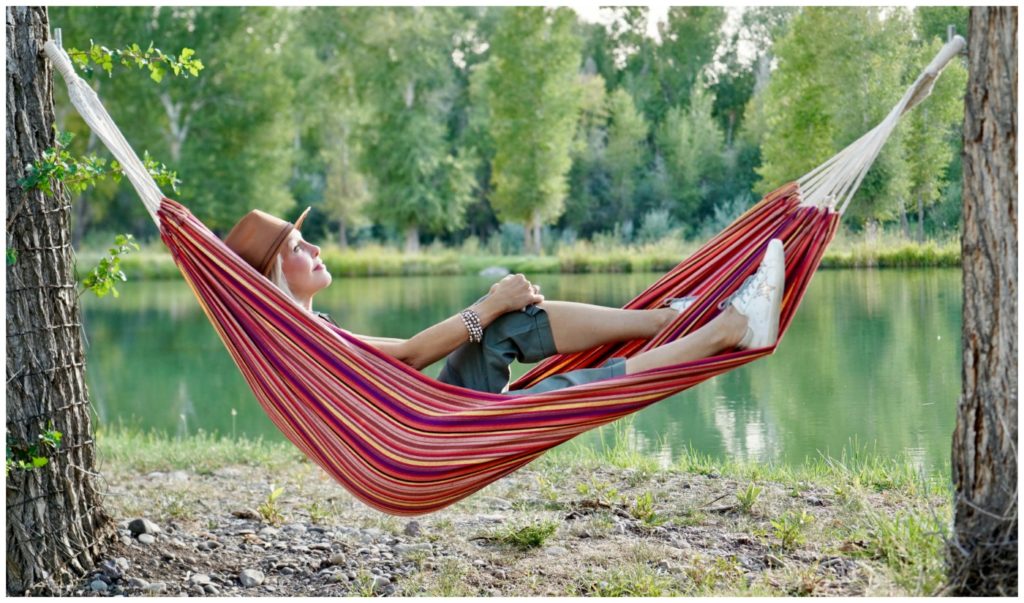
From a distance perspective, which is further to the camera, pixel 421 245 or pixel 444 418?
pixel 421 245

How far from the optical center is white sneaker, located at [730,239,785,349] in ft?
6.90

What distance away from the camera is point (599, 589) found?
2.24 m

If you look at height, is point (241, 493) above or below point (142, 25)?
below

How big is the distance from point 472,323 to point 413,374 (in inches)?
6.8

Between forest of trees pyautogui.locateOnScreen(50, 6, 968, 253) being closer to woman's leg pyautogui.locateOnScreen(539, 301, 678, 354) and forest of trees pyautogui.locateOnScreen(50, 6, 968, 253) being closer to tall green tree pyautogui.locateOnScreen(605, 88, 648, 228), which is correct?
tall green tree pyautogui.locateOnScreen(605, 88, 648, 228)

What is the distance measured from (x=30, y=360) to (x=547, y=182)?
10825mm

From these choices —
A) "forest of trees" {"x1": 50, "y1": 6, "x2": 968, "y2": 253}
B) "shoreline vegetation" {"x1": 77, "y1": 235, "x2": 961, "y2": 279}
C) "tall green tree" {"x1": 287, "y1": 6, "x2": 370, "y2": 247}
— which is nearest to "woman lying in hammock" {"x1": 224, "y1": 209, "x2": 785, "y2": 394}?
"shoreline vegetation" {"x1": 77, "y1": 235, "x2": 961, "y2": 279}

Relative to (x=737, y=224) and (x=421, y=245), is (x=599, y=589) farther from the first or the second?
(x=421, y=245)

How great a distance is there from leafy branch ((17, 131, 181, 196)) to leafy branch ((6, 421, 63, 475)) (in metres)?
0.51

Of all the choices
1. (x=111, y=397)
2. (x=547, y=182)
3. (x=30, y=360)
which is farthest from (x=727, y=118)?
(x=30, y=360)

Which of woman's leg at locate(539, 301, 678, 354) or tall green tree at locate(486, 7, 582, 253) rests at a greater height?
tall green tree at locate(486, 7, 582, 253)

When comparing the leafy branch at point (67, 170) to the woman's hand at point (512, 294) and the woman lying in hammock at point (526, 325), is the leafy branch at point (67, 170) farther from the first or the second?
the woman's hand at point (512, 294)

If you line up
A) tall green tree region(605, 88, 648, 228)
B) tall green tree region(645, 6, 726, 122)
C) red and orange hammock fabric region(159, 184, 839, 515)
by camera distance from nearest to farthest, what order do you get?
1. red and orange hammock fabric region(159, 184, 839, 515)
2. tall green tree region(605, 88, 648, 228)
3. tall green tree region(645, 6, 726, 122)

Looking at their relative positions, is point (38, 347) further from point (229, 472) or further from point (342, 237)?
point (342, 237)
